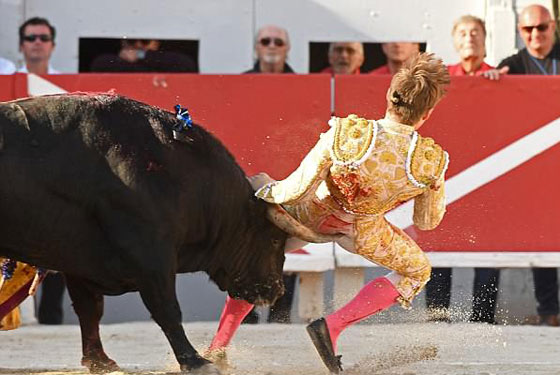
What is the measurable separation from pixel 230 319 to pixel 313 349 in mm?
1213

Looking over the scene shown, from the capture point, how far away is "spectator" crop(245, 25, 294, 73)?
28.6ft

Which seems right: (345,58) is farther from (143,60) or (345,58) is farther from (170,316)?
(170,316)

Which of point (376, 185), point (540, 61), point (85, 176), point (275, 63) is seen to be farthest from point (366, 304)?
point (540, 61)

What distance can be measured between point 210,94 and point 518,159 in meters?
1.85

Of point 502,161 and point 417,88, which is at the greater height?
point 417,88

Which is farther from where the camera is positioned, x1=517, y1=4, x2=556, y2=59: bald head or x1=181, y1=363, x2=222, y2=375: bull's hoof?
x1=517, y1=4, x2=556, y2=59: bald head

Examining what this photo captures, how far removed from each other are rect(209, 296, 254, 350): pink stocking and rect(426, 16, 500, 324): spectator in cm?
218

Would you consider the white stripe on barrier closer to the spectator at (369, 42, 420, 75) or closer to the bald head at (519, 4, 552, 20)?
the bald head at (519, 4, 552, 20)

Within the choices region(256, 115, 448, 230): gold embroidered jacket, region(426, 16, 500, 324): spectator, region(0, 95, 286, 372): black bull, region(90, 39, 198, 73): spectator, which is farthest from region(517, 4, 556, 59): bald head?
region(0, 95, 286, 372): black bull

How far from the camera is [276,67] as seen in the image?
8703 mm

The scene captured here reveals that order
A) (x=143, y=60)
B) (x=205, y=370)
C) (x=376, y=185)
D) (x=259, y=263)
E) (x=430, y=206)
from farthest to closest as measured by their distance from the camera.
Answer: (x=143, y=60)
(x=259, y=263)
(x=430, y=206)
(x=376, y=185)
(x=205, y=370)

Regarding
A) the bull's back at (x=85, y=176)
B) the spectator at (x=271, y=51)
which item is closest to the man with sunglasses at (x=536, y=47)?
the spectator at (x=271, y=51)

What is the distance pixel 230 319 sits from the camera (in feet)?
19.6

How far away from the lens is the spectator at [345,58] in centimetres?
915
